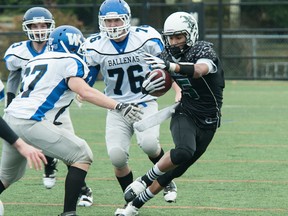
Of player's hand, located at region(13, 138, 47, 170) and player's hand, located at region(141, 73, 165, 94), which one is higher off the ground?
player's hand, located at region(13, 138, 47, 170)

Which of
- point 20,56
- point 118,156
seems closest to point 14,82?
point 20,56

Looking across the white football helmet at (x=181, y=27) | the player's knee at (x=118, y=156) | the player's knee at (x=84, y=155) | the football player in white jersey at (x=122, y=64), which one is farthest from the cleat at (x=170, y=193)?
the white football helmet at (x=181, y=27)

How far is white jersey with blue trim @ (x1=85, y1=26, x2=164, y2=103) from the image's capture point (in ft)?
21.3

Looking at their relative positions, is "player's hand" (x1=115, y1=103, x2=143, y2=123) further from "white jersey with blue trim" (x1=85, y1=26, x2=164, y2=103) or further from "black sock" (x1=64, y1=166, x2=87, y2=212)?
"white jersey with blue trim" (x1=85, y1=26, x2=164, y2=103)

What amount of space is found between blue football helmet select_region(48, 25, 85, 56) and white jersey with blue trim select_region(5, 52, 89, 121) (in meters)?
0.20

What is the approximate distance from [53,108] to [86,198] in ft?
3.63

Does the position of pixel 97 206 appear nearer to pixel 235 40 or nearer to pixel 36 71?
pixel 36 71

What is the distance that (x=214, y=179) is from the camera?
24.3ft

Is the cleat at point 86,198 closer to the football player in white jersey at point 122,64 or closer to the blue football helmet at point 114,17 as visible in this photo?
the football player in white jersey at point 122,64

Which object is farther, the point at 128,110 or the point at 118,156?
the point at 118,156

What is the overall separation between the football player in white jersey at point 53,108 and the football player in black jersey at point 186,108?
46 centimetres

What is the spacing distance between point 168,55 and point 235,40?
12.6 metres

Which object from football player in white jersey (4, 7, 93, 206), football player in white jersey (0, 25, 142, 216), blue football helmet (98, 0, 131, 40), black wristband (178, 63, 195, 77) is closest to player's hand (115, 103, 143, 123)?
football player in white jersey (0, 25, 142, 216)

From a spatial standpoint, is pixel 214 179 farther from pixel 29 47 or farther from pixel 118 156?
pixel 29 47
